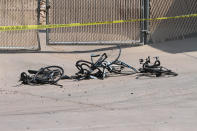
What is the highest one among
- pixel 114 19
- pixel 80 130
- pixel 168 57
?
pixel 114 19

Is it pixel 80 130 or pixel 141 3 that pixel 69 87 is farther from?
pixel 141 3

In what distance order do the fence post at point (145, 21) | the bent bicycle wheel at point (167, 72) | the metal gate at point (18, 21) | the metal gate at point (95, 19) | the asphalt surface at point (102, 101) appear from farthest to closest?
the fence post at point (145, 21) → the metal gate at point (95, 19) → the metal gate at point (18, 21) → the bent bicycle wheel at point (167, 72) → the asphalt surface at point (102, 101)

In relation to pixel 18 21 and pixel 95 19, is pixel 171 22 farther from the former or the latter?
pixel 18 21

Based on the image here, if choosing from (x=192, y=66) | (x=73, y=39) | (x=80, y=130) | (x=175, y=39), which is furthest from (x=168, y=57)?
(x=80, y=130)

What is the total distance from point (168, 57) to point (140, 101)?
14.2 ft

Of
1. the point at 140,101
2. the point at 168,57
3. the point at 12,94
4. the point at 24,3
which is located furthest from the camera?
the point at 24,3

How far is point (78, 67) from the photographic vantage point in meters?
10.8

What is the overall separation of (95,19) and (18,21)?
2437 mm

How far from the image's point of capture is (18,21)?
13.8 m

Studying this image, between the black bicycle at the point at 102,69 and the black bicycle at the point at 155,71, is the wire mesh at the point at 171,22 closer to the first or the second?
the black bicycle at the point at 102,69

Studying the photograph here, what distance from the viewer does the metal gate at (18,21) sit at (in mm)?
13730

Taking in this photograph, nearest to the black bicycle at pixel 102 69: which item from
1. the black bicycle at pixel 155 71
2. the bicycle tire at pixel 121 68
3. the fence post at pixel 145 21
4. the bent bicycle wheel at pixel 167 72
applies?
the bicycle tire at pixel 121 68

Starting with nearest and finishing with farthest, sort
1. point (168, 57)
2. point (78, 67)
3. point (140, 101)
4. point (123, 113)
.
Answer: point (123, 113), point (140, 101), point (78, 67), point (168, 57)

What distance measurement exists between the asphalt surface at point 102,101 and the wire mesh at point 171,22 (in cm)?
213
